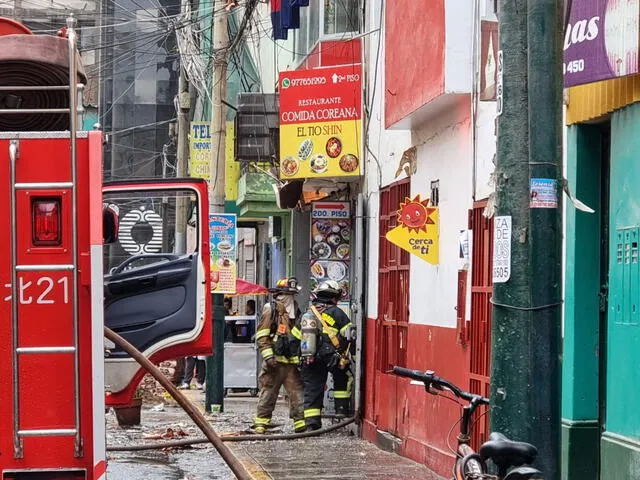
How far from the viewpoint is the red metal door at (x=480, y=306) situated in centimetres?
1074

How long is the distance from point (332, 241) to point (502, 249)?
12242 millimetres

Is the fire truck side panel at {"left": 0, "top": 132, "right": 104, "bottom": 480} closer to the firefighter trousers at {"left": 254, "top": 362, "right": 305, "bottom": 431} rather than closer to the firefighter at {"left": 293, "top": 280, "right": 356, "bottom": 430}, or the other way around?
the firefighter at {"left": 293, "top": 280, "right": 356, "bottom": 430}

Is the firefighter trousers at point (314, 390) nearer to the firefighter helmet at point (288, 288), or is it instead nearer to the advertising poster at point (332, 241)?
the firefighter helmet at point (288, 288)

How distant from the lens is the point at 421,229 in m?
12.6

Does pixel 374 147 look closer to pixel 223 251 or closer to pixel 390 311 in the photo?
pixel 390 311

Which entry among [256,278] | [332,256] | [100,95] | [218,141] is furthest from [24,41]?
[100,95]

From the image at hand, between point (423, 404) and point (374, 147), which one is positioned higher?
point (374, 147)

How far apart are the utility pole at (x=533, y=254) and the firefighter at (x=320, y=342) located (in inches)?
413

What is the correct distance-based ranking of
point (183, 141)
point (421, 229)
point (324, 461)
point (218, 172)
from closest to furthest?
point (421, 229)
point (324, 461)
point (218, 172)
point (183, 141)

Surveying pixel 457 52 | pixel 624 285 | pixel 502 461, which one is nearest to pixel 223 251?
pixel 457 52

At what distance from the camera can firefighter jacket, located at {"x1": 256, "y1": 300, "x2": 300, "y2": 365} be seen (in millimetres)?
16516

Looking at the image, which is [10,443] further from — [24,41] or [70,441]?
[24,41]

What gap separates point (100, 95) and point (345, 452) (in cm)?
3493

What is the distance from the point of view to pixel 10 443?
18.9 ft
